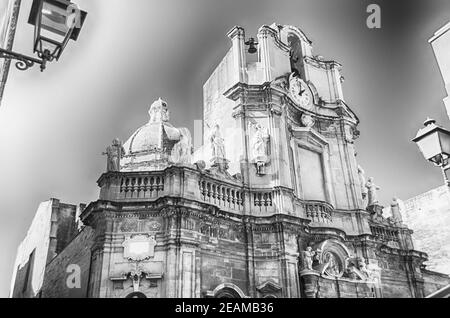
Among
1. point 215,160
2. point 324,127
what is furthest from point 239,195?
point 324,127

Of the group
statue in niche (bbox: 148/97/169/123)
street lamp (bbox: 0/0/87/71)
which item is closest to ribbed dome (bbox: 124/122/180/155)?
statue in niche (bbox: 148/97/169/123)

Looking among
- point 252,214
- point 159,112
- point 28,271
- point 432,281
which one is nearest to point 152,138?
point 159,112

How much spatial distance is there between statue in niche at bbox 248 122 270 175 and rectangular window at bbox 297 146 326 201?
2115 mm

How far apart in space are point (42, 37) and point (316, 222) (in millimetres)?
13572

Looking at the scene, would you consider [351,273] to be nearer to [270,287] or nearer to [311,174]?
[270,287]

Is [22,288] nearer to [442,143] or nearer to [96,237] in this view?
[96,237]

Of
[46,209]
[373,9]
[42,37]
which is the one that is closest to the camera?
[42,37]

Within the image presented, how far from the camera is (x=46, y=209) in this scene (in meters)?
24.5

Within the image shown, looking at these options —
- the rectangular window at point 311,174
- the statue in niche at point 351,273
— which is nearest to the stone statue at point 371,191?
the rectangular window at point 311,174

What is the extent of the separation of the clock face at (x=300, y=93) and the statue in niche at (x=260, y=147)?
10.2 ft

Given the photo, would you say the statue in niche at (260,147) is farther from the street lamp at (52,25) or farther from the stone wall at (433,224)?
the stone wall at (433,224)

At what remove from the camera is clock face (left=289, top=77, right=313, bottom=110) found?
2005 cm

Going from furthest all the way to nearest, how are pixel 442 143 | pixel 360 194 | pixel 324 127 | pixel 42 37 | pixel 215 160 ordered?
pixel 324 127 → pixel 360 194 → pixel 215 160 → pixel 442 143 → pixel 42 37

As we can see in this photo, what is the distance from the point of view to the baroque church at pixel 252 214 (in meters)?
13.4
